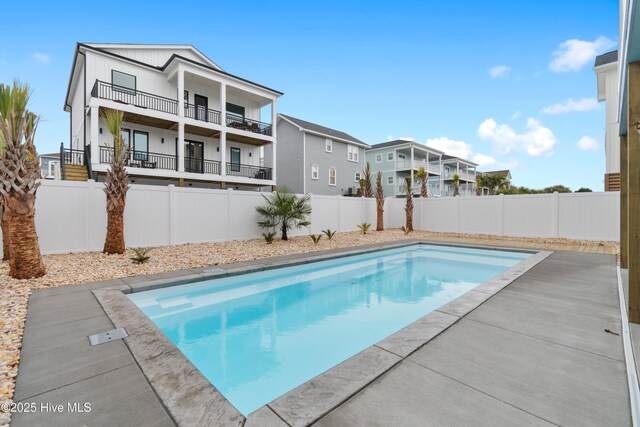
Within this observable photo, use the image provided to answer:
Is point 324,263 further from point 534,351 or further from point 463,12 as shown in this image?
point 463,12

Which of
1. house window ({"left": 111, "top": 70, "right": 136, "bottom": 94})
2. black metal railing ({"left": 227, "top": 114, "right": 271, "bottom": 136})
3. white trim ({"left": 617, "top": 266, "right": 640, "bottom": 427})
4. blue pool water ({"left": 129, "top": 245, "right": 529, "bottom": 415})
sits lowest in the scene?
blue pool water ({"left": 129, "top": 245, "right": 529, "bottom": 415})

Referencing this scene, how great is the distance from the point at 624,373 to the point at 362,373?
2.23 metres

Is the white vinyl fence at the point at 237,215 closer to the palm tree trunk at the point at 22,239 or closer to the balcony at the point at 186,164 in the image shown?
the palm tree trunk at the point at 22,239

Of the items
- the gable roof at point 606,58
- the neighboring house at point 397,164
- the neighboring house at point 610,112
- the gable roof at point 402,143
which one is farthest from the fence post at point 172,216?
the gable roof at point 402,143

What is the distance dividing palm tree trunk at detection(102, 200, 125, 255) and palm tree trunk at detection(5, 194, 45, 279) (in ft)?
7.58

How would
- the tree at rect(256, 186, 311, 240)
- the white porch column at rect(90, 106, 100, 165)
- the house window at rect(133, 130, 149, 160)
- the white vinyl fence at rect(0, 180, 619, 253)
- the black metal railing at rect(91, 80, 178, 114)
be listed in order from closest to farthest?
1. the white vinyl fence at rect(0, 180, 619, 253)
2. the tree at rect(256, 186, 311, 240)
3. the white porch column at rect(90, 106, 100, 165)
4. the black metal railing at rect(91, 80, 178, 114)
5. the house window at rect(133, 130, 149, 160)

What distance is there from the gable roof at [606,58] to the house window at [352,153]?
16.1m

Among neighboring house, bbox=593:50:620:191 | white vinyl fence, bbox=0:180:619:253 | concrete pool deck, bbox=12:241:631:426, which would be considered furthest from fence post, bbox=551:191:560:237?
concrete pool deck, bbox=12:241:631:426

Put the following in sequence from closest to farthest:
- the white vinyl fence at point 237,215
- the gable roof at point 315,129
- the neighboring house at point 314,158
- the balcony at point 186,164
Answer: the white vinyl fence at point 237,215, the balcony at point 186,164, the neighboring house at point 314,158, the gable roof at point 315,129

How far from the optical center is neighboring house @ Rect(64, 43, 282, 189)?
43.0 feet

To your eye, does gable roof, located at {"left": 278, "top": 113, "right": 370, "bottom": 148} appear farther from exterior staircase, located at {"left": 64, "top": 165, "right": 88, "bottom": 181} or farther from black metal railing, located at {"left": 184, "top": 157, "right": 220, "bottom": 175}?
exterior staircase, located at {"left": 64, "top": 165, "right": 88, "bottom": 181}

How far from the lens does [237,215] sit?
37.1 feet

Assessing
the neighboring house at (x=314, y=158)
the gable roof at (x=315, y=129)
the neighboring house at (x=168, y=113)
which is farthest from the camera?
the gable roof at (x=315, y=129)

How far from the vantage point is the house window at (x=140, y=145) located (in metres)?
14.3
